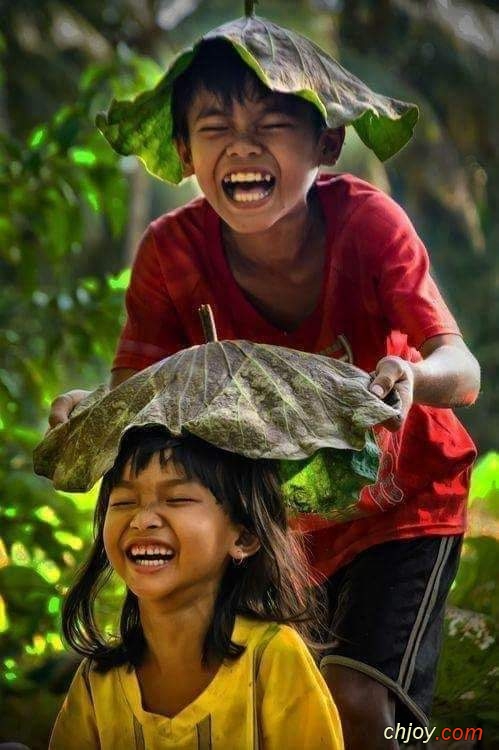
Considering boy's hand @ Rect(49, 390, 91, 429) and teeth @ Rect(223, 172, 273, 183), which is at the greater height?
teeth @ Rect(223, 172, 273, 183)

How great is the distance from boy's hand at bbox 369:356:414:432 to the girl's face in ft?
1.13

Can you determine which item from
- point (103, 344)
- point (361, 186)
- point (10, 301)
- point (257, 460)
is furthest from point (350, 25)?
point (257, 460)

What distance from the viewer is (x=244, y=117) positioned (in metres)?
2.45

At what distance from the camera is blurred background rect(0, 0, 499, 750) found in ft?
12.0

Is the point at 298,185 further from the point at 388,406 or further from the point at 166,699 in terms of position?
the point at 166,699

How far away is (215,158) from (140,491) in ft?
2.36

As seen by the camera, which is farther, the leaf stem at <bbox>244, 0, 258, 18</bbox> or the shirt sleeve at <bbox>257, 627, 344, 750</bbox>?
the leaf stem at <bbox>244, 0, 258, 18</bbox>

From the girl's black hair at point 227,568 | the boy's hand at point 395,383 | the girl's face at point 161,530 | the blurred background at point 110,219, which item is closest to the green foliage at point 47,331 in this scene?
the blurred background at point 110,219

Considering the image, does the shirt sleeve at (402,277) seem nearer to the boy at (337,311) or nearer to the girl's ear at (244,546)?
the boy at (337,311)

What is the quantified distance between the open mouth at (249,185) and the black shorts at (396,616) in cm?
77

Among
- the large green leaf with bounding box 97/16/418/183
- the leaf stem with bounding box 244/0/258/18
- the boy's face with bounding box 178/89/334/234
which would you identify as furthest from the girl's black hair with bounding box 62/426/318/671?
the leaf stem with bounding box 244/0/258/18

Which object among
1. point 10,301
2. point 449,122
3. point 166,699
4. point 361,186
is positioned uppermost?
point 449,122

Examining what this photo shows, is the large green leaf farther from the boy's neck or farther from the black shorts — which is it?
the black shorts

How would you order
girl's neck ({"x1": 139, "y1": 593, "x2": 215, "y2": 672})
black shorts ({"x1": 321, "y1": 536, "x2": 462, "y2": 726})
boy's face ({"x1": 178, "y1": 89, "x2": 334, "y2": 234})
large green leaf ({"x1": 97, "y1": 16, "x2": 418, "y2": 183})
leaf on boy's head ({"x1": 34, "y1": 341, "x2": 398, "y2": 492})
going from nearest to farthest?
1. leaf on boy's head ({"x1": 34, "y1": 341, "x2": 398, "y2": 492})
2. girl's neck ({"x1": 139, "y1": 593, "x2": 215, "y2": 672})
3. large green leaf ({"x1": 97, "y1": 16, "x2": 418, "y2": 183})
4. boy's face ({"x1": 178, "y1": 89, "x2": 334, "y2": 234})
5. black shorts ({"x1": 321, "y1": 536, "x2": 462, "y2": 726})
